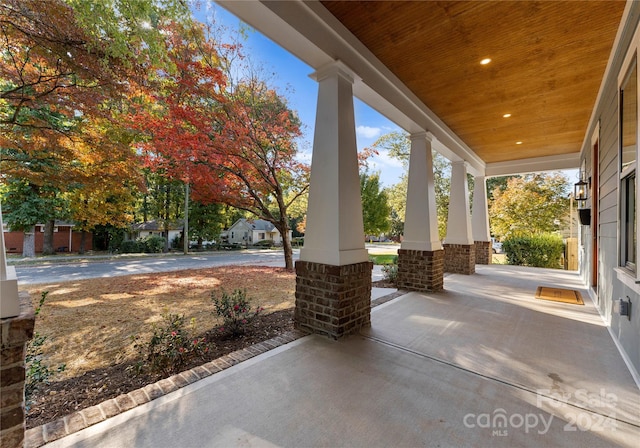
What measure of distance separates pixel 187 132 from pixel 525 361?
7.66 metres

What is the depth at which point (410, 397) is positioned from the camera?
6.75ft

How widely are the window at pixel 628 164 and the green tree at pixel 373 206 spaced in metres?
14.3

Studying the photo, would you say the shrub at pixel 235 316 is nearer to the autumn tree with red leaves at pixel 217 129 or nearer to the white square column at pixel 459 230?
the autumn tree with red leaves at pixel 217 129

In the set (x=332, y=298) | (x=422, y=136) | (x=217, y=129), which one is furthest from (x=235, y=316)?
(x=217, y=129)

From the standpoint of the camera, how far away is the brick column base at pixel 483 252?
9227mm

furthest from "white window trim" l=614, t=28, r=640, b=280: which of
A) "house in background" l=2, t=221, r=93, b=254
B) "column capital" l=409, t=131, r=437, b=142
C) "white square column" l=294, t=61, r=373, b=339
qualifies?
"house in background" l=2, t=221, r=93, b=254

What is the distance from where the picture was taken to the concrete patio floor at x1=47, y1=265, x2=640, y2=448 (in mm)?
1667

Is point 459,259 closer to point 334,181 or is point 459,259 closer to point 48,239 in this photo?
point 334,181

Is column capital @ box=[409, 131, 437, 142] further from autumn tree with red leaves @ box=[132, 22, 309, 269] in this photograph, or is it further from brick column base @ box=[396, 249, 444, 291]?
autumn tree with red leaves @ box=[132, 22, 309, 269]

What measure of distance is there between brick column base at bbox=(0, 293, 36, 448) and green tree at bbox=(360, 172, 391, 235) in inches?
649

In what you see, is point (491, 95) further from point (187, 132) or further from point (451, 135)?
point (187, 132)

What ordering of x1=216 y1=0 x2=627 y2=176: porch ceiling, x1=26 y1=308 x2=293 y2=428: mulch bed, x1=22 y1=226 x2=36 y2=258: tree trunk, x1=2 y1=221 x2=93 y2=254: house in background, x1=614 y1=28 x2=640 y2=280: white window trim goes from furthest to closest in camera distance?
x1=2 y1=221 x2=93 y2=254: house in background < x1=22 y1=226 x2=36 y2=258: tree trunk < x1=216 y1=0 x2=627 y2=176: porch ceiling < x1=614 y1=28 x2=640 y2=280: white window trim < x1=26 y1=308 x2=293 y2=428: mulch bed

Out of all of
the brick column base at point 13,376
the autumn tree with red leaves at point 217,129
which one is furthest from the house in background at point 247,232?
the brick column base at point 13,376

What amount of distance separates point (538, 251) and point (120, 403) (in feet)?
40.8
